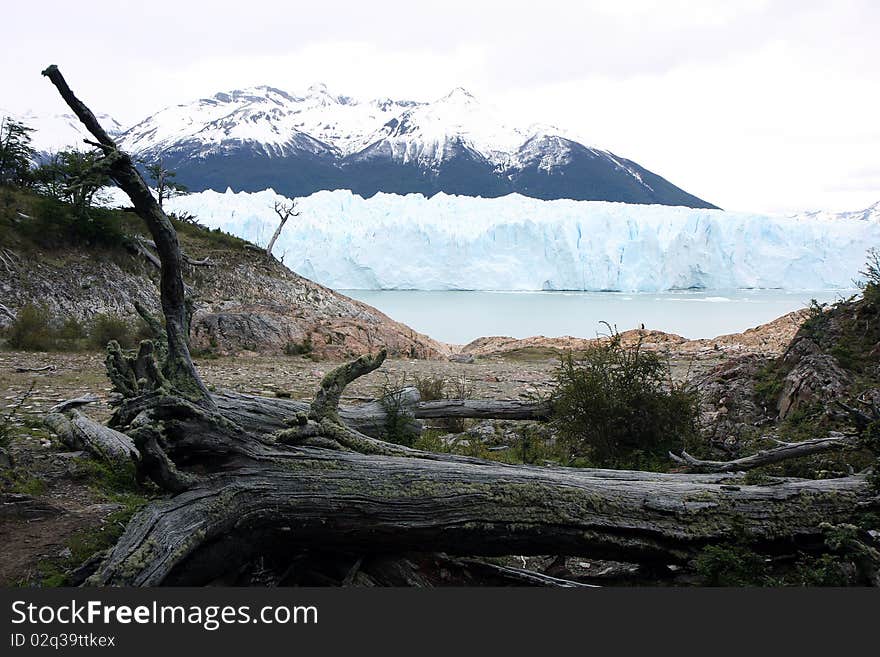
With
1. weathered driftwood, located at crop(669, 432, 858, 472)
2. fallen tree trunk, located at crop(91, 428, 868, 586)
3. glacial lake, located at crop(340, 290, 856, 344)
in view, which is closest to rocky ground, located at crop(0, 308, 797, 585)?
fallen tree trunk, located at crop(91, 428, 868, 586)

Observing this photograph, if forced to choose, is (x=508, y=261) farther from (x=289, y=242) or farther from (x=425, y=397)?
(x=425, y=397)

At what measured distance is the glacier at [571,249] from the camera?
34844 millimetres

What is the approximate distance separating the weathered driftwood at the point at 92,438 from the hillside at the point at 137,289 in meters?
9.85

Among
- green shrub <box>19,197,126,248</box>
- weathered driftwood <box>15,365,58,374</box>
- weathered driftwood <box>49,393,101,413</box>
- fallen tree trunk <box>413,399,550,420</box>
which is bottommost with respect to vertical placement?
weathered driftwood <box>15,365,58,374</box>

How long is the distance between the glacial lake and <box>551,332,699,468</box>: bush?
22732 mm

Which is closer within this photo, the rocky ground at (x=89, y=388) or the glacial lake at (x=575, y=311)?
the rocky ground at (x=89, y=388)

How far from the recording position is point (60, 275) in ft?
58.6

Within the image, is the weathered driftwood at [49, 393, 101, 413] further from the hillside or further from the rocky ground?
the hillside

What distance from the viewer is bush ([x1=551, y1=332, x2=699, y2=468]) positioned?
19.6 feet

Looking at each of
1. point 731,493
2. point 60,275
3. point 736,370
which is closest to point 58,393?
point 731,493

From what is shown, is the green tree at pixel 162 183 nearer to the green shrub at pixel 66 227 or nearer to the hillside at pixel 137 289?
the hillside at pixel 137 289

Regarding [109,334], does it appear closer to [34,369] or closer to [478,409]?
[34,369]

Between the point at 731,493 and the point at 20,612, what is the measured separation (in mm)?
3418

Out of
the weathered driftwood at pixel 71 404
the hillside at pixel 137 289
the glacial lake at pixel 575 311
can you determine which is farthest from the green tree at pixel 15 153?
the weathered driftwood at pixel 71 404
